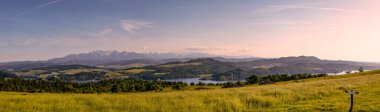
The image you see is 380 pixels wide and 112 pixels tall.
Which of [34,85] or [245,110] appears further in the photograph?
[34,85]

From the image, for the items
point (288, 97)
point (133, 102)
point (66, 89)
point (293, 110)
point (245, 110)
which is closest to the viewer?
point (293, 110)

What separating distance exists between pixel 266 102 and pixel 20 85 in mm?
185555

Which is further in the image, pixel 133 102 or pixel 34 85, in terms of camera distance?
pixel 34 85

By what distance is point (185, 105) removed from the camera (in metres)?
19.9

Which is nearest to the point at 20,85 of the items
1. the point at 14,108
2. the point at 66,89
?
the point at 66,89

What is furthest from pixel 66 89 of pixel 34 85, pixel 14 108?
pixel 14 108

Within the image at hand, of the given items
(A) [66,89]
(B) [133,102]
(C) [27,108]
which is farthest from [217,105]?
(A) [66,89]

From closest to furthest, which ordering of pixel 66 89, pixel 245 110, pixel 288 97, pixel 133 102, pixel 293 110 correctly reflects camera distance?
pixel 293 110 → pixel 245 110 → pixel 133 102 → pixel 288 97 → pixel 66 89

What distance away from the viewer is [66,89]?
169 meters

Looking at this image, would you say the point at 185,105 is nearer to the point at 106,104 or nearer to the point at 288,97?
the point at 106,104

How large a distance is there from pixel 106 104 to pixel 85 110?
2227 mm

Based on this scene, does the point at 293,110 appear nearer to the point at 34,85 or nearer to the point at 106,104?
the point at 106,104

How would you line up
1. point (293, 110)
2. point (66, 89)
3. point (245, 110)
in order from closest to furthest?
point (293, 110), point (245, 110), point (66, 89)

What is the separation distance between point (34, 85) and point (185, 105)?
7308 inches
